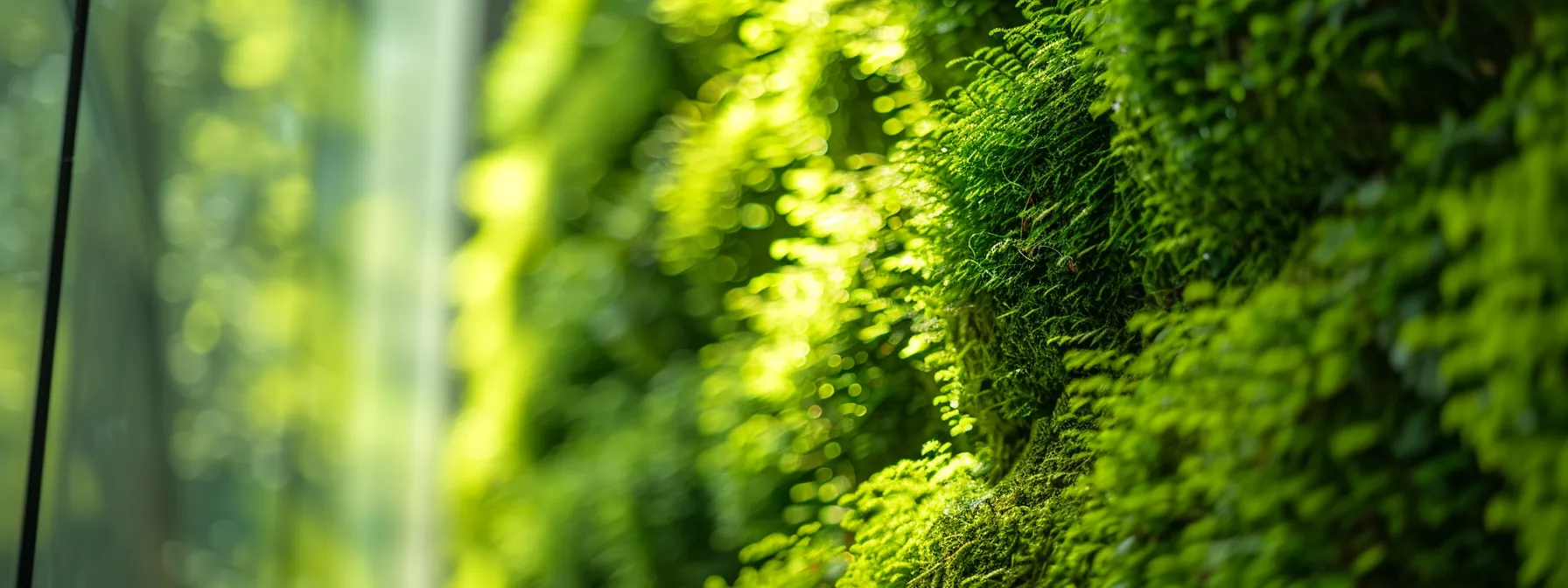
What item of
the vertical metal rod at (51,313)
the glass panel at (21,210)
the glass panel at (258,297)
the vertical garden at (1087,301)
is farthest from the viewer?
the glass panel at (258,297)

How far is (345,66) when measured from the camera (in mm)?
2369

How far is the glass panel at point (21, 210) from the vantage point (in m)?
1.29

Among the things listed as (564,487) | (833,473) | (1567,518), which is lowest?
(564,487)

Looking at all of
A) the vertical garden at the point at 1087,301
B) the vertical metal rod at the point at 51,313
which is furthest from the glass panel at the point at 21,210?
the vertical garden at the point at 1087,301

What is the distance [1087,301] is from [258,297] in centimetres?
167

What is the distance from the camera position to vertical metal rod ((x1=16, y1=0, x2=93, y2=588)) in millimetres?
1180

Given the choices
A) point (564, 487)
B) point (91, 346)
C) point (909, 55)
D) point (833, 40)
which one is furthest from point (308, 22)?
point (909, 55)

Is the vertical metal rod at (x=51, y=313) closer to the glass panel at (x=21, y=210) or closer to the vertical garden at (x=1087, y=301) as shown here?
the glass panel at (x=21, y=210)

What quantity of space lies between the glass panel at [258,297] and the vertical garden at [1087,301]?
23.3 inches

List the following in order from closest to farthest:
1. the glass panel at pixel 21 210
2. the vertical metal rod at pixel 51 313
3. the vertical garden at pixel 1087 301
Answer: the vertical garden at pixel 1087 301
the vertical metal rod at pixel 51 313
the glass panel at pixel 21 210

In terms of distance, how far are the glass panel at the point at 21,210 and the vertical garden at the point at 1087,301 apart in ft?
2.89

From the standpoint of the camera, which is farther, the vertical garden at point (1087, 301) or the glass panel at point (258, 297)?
the glass panel at point (258, 297)

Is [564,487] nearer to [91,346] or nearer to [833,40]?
[91,346]

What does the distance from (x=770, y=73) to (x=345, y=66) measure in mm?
1277
